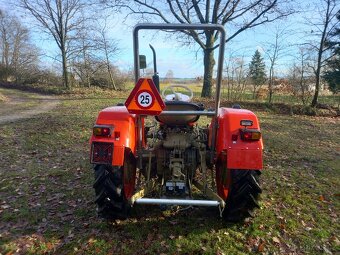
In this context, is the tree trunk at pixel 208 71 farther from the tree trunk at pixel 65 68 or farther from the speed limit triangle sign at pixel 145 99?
the speed limit triangle sign at pixel 145 99

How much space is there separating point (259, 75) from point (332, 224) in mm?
16985

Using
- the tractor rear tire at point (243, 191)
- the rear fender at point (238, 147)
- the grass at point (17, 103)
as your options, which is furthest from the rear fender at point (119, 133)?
the grass at point (17, 103)

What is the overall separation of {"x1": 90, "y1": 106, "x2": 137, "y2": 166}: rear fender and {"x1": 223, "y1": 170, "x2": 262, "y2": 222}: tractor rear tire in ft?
3.78

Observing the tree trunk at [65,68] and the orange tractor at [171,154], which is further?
the tree trunk at [65,68]

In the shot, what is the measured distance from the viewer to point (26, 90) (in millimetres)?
25500

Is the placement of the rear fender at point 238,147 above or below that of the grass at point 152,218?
above

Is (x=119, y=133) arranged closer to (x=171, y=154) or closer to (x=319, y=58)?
(x=171, y=154)

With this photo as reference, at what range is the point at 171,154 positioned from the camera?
3.71 meters

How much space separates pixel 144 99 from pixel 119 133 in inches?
21.6

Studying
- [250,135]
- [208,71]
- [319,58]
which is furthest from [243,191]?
[319,58]

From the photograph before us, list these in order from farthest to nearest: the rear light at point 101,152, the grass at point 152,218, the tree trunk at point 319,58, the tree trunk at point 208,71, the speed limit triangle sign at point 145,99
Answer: the tree trunk at point 208,71
the tree trunk at point 319,58
the grass at point 152,218
the rear light at point 101,152
the speed limit triangle sign at point 145,99

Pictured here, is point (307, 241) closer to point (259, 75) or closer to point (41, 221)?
point (41, 221)

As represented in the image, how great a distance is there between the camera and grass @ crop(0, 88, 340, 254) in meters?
3.27

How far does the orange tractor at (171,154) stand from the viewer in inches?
117
